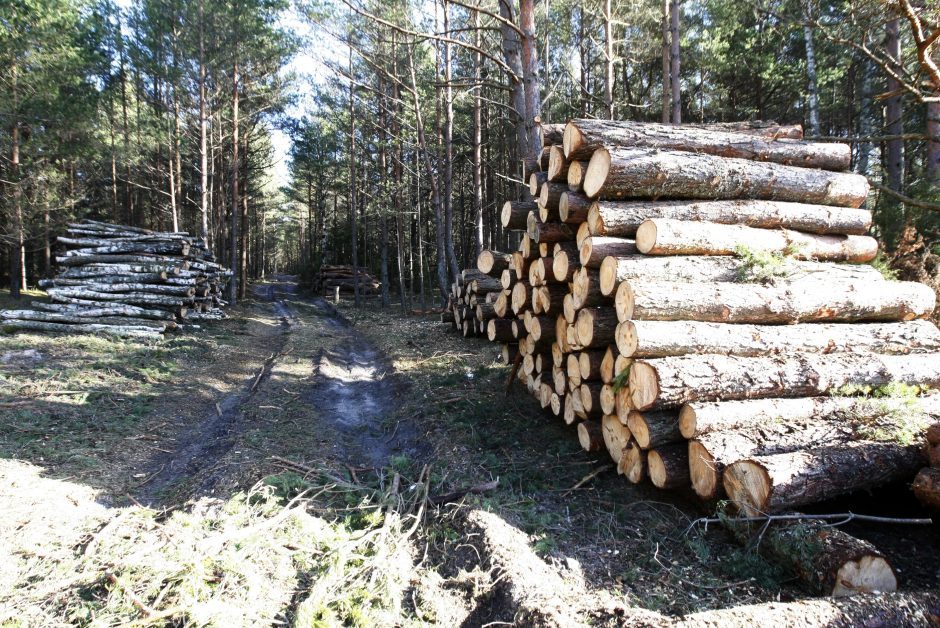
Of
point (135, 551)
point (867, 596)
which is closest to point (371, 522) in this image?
point (135, 551)

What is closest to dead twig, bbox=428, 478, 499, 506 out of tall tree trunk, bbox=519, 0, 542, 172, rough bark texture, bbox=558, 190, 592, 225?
rough bark texture, bbox=558, 190, 592, 225

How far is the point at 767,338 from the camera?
179 inches

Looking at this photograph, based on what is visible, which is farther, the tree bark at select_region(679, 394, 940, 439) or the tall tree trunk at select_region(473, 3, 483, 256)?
the tall tree trunk at select_region(473, 3, 483, 256)

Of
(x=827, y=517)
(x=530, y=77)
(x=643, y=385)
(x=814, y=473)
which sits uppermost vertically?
(x=530, y=77)

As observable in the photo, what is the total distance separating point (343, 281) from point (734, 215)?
86.6 feet

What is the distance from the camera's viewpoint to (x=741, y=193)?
18.7 feet

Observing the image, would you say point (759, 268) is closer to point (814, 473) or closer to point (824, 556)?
point (814, 473)

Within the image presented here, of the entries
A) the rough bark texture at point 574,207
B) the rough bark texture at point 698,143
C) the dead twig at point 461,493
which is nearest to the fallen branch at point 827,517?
the dead twig at point 461,493

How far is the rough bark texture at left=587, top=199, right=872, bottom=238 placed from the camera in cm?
525

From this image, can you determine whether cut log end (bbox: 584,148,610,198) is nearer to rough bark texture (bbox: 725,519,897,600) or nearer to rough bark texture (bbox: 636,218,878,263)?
rough bark texture (bbox: 636,218,878,263)

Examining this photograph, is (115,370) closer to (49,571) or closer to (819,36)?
(49,571)

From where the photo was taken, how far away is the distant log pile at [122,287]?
1148cm

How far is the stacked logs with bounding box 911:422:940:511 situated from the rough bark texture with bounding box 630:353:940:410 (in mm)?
837

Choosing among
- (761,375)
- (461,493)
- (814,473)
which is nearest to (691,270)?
(761,375)
